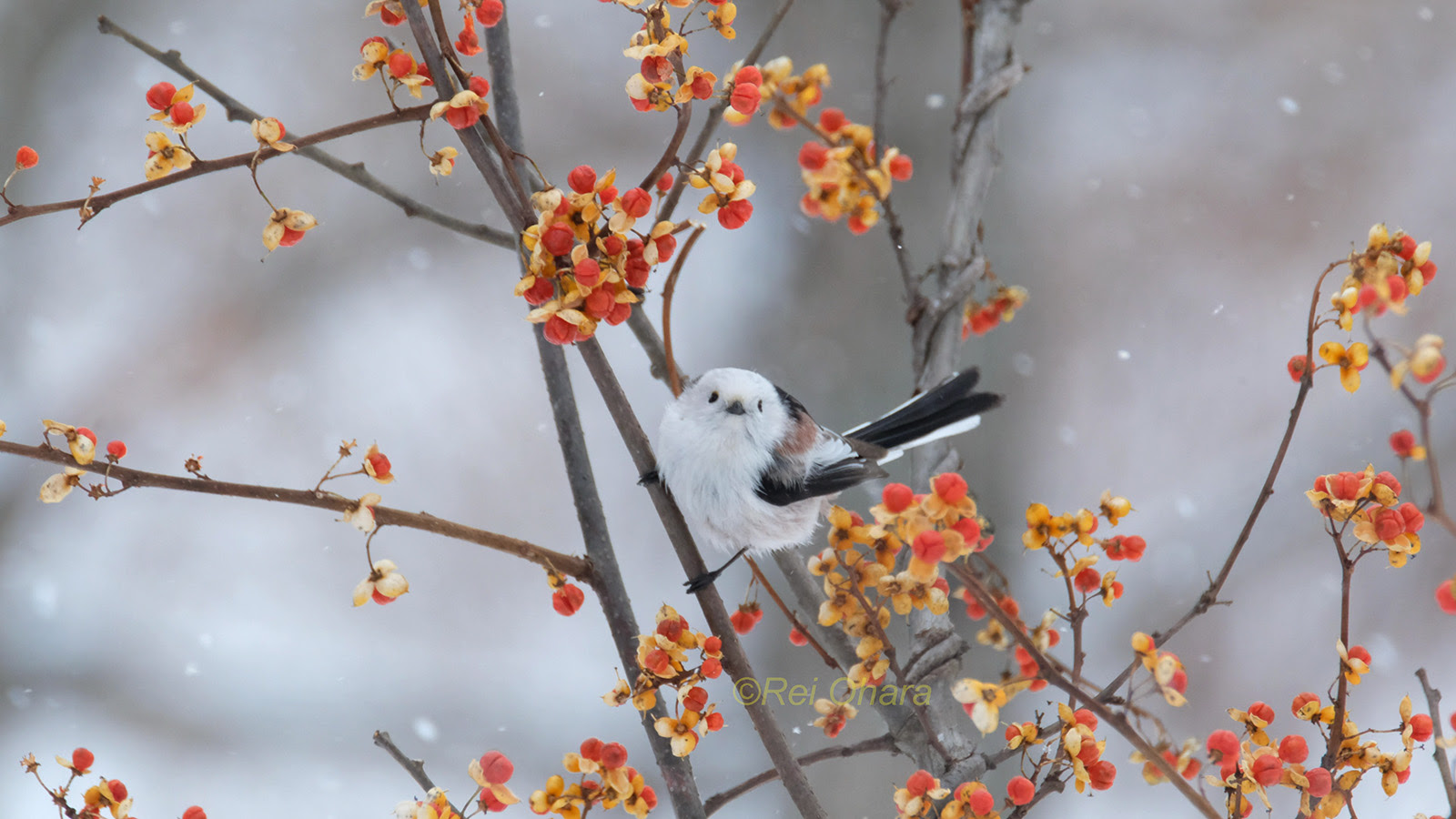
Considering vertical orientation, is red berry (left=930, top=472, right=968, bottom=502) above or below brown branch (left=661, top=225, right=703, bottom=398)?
below

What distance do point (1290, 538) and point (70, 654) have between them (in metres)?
1.90

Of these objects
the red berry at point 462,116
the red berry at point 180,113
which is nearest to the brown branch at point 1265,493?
the red berry at point 462,116

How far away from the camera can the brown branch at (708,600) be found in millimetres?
495

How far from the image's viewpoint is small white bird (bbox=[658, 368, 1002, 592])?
676 mm

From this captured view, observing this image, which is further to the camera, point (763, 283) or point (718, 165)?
point (763, 283)

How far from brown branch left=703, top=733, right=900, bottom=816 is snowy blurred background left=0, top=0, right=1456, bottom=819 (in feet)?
2.23

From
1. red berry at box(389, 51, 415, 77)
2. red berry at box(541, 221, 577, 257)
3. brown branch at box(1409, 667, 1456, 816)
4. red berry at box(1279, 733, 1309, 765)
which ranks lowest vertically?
brown branch at box(1409, 667, 1456, 816)

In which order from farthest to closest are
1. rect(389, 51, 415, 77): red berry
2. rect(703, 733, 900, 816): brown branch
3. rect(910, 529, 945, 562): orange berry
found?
rect(703, 733, 900, 816): brown branch → rect(389, 51, 415, 77): red berry → rect(910, 529, 945, 562): orange berry

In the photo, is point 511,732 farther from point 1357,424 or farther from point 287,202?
point 1357,424

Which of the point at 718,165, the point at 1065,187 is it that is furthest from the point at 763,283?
the point at 718,165

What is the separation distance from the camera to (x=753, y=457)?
71cm

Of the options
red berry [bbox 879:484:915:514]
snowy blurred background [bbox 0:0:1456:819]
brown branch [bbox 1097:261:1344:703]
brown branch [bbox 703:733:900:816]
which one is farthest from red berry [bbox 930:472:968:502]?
snowy blurred background [bbox 0:0:1456:819]

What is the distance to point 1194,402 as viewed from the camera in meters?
1.45

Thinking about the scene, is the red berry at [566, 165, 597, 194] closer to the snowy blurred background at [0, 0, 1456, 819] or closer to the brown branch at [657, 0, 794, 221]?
the brown branch at [657, 0, 794, 221]
